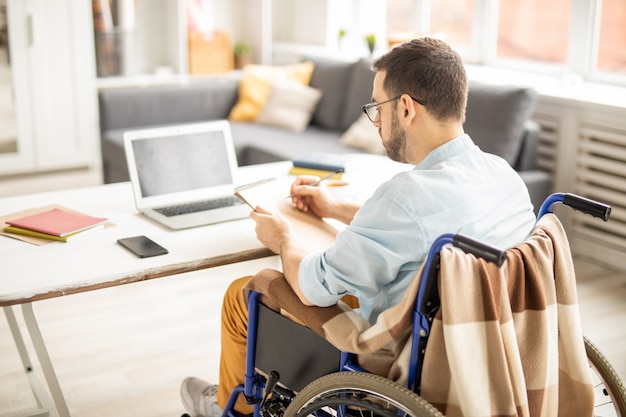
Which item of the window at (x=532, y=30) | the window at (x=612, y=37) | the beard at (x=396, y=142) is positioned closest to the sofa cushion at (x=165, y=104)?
the window at (x=532, y=30)

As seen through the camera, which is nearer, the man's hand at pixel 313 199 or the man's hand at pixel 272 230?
the man's hand at pixel 272 230

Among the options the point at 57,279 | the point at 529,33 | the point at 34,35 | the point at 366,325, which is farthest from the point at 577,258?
the point at 34,35

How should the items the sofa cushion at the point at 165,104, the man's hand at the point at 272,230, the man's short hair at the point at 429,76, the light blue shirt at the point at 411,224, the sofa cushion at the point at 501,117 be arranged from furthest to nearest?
the sofa cushion at the point at 165,104 < the sofa cushion at the point at 501,117 < the man's hand at the point at 272,230 < the man's short hair at the point at 429,76 < the light blue shirt at the point at 411,224

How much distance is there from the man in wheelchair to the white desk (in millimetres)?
246

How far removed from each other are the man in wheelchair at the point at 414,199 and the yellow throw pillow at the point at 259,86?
312 cm

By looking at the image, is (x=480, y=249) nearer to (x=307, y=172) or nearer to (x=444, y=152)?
(x=444, y=152)

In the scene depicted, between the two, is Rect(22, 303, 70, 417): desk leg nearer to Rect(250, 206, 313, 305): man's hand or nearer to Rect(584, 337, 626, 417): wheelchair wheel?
Rect(250, 206, 313, 305): man's hand

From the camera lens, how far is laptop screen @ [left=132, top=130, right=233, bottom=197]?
7.62 ft

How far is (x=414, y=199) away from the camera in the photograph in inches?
59.7

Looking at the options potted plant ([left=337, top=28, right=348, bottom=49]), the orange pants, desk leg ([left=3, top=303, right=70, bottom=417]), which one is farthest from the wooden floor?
potted plant ([left=337, top=28, right=348, bottom=49])

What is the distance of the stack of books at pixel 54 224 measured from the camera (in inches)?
78.7

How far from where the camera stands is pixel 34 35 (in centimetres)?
490

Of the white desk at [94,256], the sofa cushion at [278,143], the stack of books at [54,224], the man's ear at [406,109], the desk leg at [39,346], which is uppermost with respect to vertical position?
the man's ear at [406,109]

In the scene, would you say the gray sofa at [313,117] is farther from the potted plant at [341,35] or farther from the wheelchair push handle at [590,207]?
the wheelchair push handle at [590,207]
